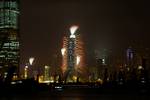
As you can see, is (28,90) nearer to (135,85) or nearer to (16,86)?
(16,86)

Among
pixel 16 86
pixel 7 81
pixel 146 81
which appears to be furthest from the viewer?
pixel 146 81

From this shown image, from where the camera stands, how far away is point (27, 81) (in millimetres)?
186250

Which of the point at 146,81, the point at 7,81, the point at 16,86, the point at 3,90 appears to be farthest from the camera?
the point at 146,81

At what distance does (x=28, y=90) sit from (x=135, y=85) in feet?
158

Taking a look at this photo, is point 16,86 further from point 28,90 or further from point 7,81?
point 7,81

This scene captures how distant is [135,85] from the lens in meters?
200

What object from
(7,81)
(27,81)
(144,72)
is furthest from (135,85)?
(7,81)

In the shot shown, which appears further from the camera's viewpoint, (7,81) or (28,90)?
(28,90)

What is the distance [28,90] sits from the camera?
174000 millimetres

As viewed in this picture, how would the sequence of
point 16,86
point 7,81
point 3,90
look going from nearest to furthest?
point 3,90
point 7,81
point 16,86

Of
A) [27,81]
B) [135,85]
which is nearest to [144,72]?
[135,85]

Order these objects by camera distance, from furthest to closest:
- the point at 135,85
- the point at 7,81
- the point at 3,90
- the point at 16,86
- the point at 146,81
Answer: the point at 135,85
the point at 146,81
the point at 16,86
the point at 7,81
the point at 3,90

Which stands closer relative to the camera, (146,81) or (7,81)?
(7,81)

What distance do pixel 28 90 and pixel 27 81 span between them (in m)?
12.6
